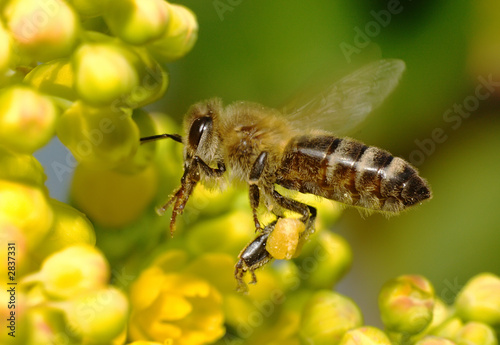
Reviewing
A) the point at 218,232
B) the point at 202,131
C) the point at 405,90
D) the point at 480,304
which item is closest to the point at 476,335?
the point at 480,304

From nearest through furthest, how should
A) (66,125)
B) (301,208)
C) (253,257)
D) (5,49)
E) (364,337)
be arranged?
(5,49), (66,125), (364,337), (253,257), (301,208)

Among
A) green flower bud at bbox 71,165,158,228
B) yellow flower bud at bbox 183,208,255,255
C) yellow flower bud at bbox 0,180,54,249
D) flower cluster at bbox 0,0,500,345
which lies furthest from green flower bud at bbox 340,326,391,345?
yellow flower bud at bbox 0,180,54,249

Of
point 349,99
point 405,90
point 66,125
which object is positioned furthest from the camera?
point 405,90

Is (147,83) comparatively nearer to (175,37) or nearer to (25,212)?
(175,37)

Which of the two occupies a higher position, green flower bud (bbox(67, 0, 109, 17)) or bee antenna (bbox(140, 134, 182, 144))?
green flower bud (bbox(67, 0, 109, 17))

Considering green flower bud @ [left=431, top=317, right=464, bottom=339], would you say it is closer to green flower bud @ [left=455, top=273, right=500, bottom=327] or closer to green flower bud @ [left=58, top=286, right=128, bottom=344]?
green flower bud @ [left=455, top=273, right=500, bottom=327]

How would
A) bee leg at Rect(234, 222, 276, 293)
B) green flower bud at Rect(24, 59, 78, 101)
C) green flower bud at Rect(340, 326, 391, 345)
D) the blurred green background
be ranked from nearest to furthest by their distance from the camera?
green flower bud at Rect(24, 59, 78, 101), green flower bud at Rect(340, 326, 391, 345), bee leg at Rect(234, 222, 276, 293), the blurred green background

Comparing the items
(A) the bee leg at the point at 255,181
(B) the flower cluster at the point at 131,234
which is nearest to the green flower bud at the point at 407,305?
(B) the flower cluster at the point at 131,234

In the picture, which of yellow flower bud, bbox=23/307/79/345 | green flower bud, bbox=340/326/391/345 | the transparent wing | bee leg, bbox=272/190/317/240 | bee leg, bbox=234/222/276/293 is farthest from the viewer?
the transparent wing
